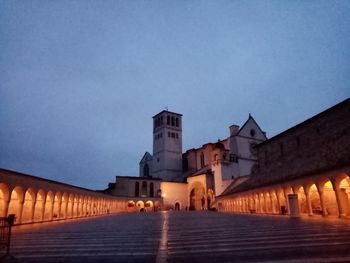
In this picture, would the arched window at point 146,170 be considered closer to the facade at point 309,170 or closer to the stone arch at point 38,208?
the facade at point 309,170

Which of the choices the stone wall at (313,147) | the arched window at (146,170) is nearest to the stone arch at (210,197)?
the stone wall at (313,147)

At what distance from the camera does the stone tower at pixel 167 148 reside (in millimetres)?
72625

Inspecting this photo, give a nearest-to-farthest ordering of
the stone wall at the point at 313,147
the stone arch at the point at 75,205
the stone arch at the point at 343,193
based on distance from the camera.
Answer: the stone arch at the point at 343,193, the stone wall at the point at 313,147, the stone arch at the point at 75,205

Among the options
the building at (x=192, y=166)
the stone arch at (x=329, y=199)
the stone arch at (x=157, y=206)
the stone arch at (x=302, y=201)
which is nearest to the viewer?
the stone arch at (x=329, y=199)

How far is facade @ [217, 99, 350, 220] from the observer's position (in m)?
19.5

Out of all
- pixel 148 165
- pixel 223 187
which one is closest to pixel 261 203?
pixel 223 187

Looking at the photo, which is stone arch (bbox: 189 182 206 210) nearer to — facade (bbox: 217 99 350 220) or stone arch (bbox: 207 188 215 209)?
stone arch (bbox: 207 188 215 209)

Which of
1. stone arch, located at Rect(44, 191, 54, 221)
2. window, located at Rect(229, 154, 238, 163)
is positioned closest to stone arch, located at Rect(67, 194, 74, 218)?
stone arch, located at Rect(44, 191, 54, 221)

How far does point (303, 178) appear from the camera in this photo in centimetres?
2280

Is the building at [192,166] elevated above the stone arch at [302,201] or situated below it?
above

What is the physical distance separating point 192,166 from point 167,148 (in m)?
8.70

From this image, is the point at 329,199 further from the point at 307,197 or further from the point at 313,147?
the point at 313,147

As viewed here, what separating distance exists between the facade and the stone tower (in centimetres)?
3542

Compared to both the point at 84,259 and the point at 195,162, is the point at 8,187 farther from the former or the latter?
the point at 195,162
